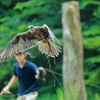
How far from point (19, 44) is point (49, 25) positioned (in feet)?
15.4

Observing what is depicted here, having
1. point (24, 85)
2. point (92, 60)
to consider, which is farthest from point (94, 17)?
point (24, 85)

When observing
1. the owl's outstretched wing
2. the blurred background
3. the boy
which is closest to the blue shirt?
the boy

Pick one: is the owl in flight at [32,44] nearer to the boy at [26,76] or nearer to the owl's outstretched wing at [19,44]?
the owl's outstretched wing at [19,44]

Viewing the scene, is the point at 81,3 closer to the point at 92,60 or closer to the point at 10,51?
the point at 92,60

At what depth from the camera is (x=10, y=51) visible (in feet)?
14.5

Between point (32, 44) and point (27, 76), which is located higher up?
point (32, 44)

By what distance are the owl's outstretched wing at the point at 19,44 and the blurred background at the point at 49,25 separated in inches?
128

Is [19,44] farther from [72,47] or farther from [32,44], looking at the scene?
[72,47]

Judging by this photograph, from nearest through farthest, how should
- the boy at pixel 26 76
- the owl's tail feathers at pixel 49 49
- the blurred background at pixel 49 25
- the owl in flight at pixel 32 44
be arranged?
the owl in flight at pixel 32 44 → the owl's tail feathers at pixel 49 49 → the boy at pixel 26 76 → the blurred background at pixel 49 25

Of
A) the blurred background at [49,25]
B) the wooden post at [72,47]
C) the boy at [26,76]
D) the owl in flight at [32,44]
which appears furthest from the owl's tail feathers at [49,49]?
the blurred background at [49,25]

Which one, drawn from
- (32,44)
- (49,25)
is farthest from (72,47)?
(49,25)

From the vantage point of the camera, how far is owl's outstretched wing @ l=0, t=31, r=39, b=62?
4387 mm

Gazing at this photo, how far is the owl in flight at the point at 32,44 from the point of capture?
13.5 feet

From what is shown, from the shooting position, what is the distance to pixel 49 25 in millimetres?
9164
